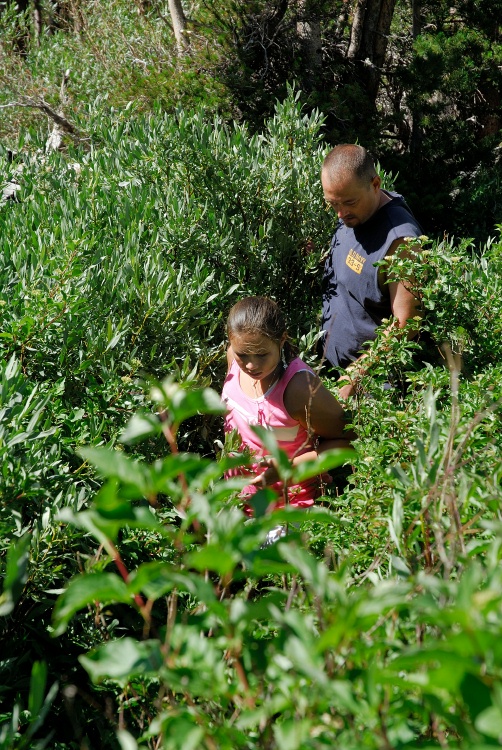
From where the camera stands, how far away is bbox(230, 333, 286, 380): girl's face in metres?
3.41

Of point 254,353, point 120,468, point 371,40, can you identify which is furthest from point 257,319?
point 371,40

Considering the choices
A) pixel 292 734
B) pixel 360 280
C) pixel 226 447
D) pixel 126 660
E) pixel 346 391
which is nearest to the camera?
pixel 292 734

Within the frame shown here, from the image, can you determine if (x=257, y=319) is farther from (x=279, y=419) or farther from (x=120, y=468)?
(x=120, y=468)

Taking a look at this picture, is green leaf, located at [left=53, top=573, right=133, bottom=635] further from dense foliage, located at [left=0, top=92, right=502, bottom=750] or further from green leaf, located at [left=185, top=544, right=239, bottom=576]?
green leaf, located at [left=185, top=544, right=239, bottom=576]

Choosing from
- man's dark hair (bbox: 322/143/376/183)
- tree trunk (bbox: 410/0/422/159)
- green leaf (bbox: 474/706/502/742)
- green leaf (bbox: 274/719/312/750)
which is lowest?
tree trunk (bbox: 410/0/422/159)

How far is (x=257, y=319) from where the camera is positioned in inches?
134

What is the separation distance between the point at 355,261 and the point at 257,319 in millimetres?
1015

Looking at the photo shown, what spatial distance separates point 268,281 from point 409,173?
3.48 metres

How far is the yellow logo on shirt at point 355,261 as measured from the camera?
13.6ft

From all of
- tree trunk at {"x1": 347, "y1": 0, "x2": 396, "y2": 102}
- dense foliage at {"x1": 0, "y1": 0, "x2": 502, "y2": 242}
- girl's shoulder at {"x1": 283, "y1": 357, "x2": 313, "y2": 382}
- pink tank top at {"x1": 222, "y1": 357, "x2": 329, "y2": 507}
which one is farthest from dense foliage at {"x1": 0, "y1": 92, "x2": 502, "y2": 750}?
tree trunk at {"x1": 347, "y1": 0, "x2": 396, "y2": 102}

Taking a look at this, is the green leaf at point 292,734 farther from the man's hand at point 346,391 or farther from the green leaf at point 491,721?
the man's hand at point 346,391

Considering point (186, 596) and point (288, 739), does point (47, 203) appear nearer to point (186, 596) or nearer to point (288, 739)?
point (186, 596)

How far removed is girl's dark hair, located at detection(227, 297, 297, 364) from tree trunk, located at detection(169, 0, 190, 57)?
586 cm

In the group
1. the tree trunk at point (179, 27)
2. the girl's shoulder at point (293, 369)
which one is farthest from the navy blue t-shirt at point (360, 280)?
the tree trunk at point (179, 27)
